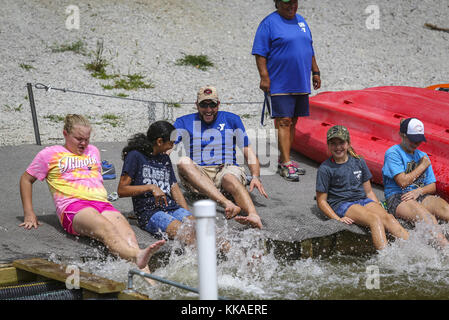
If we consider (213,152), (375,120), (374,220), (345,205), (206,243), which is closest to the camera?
(206,243)

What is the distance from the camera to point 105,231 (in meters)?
3.95

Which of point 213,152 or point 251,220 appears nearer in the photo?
point 251,220

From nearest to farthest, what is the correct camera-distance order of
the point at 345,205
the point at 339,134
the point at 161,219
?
the point at 161,219, the point at 339,134, the point at 345,205

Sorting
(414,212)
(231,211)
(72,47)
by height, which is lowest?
(414,212)

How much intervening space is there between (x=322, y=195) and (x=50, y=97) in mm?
7911

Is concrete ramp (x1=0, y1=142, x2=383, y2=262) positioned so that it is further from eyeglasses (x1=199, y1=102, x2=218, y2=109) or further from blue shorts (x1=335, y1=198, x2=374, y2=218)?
eyeglasses (x1=199, y1=102, x2=218, y2=109)

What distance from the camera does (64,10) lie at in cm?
1488

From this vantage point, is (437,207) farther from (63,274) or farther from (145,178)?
(63,274)

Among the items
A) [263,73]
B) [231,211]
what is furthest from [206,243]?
[263,73]

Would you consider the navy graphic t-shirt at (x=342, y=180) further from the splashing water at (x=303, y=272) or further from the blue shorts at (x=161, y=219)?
the blue shorts at (x=161, y=219)

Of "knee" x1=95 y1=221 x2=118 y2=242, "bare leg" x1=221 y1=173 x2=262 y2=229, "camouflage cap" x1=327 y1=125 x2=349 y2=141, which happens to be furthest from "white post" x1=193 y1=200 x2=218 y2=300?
"camouflage cap" x1=327 y1=125 x2=349 y2=141

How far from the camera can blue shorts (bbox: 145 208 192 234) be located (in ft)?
14.0

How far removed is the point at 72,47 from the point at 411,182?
10221 mm

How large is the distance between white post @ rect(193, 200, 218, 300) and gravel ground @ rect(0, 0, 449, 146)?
728cm
